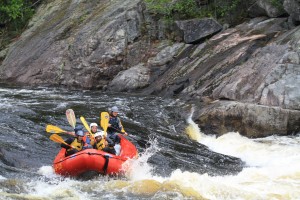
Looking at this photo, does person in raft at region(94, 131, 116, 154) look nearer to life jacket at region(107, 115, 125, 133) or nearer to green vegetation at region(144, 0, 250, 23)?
life jacket at region(107, 115, 125, 133)

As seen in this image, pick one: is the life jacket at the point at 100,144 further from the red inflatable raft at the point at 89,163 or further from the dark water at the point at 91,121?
the dark water at the point at 91,121

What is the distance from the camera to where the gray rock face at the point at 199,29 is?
17219 mm

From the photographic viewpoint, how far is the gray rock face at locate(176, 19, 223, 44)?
17219 millimetres

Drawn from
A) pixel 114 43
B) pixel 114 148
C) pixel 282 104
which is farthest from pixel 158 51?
pixel 114 148

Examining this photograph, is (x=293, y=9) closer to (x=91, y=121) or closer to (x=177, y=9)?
(x=177, y=9)

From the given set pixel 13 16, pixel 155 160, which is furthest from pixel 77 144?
pixel 13 16

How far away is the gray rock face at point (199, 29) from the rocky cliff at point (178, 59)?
0.12 ft

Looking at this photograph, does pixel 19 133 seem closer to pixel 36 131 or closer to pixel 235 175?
pixel 36 131

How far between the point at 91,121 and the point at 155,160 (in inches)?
127

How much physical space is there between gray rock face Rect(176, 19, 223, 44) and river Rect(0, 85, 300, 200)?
3.58m

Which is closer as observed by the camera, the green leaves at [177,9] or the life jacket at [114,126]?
the life jacket at [114,126]

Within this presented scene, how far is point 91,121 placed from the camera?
12305 mm

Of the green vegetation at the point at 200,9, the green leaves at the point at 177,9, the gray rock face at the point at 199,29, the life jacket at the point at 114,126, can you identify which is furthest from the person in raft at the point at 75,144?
the green leaves at the point at 177,9

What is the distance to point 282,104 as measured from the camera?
1135 centimetres
